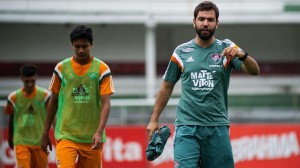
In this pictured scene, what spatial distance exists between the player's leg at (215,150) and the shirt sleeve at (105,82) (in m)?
1.55

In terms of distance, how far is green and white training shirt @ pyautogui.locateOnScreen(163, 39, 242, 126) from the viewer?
804 cm

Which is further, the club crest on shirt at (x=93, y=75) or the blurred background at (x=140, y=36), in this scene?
the blurred background at (x=140, y=36)

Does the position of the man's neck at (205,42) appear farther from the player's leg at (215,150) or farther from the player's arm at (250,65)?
the player's leg at (215,150)

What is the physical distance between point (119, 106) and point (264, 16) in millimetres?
12540

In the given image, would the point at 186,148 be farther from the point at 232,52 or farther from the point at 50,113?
the point at 50,113

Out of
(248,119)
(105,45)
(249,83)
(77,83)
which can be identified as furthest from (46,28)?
(77,83)

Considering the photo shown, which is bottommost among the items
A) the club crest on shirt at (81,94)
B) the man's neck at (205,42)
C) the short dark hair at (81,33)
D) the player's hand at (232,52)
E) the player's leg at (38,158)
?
the player's leg at (38,158)

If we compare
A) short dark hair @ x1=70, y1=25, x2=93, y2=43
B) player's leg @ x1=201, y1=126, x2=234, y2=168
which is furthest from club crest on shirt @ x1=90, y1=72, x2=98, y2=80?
A: player's leg @ x1=201, y1=126, x2=234, y2=168

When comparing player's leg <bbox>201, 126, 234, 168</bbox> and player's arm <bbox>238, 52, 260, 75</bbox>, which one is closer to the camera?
player's arm <bbox>238, 52, 260, 75</bbox>

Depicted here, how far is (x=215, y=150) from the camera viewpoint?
800cm

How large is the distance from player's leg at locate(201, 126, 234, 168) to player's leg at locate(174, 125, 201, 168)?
8 cm

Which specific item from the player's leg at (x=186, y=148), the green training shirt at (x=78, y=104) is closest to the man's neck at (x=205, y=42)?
the player's leg at (x=186, y=148)

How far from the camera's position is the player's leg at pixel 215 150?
800 centimetres

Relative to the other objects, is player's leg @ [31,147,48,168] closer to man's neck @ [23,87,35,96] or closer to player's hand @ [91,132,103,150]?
man's neck @ [23,87,35,96]
